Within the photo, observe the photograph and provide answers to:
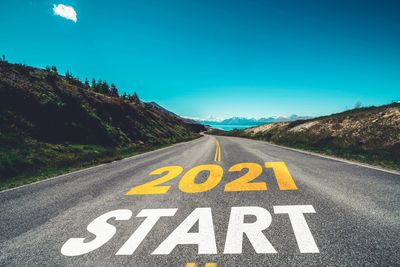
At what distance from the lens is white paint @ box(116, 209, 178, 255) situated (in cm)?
290

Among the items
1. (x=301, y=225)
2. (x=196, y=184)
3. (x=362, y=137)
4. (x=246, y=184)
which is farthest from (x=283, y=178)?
(x=362, y=137)

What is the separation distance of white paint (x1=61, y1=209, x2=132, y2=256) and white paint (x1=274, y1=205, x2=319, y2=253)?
295 centimetres

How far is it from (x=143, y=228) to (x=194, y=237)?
975mm

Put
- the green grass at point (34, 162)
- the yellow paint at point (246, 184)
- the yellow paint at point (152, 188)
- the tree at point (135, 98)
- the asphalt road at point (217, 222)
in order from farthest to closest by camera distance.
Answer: the tree at point (135, 98) → the green grass at point (34, 162) → the yellow paint at point (152, 188) → the yellow paint at point (246, 184) → the asphalt road at point (217, 222)

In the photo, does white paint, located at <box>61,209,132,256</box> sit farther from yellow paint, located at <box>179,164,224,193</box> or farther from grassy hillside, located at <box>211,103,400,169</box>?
grassy hillside, located at <box>211,103,400,169</box>

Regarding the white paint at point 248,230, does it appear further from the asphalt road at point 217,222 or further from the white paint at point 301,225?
the white paint at point 301,225

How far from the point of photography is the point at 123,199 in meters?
4.93

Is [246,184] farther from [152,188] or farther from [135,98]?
[135,98]

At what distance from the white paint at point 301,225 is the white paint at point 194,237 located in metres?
1.25

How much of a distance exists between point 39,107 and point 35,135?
157 inches

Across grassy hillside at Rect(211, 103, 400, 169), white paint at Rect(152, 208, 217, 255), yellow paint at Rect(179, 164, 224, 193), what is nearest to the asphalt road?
white paint at Rect(152, 208, 217, 255)

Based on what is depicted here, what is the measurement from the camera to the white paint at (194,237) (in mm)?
2803

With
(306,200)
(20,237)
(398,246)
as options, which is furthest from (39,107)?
(398,246)

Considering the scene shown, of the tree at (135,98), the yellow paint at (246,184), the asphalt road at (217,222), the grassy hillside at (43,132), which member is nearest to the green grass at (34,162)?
the grassy hillside at (43,132)
